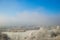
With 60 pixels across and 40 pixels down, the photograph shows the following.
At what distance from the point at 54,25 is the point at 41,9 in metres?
0.28

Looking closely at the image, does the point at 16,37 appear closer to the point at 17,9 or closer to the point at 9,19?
the point at 9,19

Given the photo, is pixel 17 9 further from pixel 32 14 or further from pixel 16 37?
pixel 16 37

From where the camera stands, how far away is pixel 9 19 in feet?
4.72

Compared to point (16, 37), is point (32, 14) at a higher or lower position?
higher

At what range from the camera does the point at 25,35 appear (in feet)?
4.59

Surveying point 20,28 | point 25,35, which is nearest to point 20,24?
point 20,28

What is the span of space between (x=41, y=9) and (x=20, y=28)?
0.38m

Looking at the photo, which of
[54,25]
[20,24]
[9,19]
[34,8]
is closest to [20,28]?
[20,24]

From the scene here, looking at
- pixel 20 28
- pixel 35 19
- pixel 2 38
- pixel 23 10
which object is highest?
pixel 23 10

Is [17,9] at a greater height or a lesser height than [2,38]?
greater

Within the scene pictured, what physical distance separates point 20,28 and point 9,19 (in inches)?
7.5

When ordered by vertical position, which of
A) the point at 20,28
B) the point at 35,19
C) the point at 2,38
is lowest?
the point at 2,38

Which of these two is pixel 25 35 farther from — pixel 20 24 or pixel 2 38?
pixel 2 38

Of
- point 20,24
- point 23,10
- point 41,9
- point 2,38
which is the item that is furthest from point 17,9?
point 2,38
